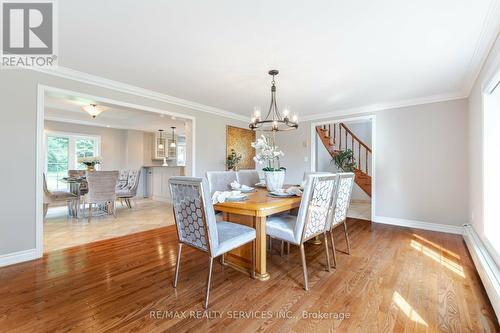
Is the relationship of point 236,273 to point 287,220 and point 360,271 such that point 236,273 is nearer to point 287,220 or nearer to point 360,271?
point 287,220

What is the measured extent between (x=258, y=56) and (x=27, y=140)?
2.74m

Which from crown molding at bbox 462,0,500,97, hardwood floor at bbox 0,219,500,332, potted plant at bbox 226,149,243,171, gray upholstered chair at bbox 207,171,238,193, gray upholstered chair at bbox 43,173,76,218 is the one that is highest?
crown molding at bbox 462,0,500,97

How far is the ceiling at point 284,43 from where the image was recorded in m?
1.67

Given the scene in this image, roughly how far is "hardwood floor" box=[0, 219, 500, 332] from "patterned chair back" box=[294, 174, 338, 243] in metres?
0.47

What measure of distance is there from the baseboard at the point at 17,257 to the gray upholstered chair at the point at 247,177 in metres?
2.52

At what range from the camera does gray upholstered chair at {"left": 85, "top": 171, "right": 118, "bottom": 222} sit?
162 inches

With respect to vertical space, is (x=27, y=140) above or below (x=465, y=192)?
above

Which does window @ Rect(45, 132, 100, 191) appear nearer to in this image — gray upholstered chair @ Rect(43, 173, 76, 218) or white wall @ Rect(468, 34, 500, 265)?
gray upholstered chair @ Rect(43, 173, 76, 218)

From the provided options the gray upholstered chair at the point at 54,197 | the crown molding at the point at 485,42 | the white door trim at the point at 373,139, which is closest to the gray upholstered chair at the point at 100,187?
the gray upholstered chair at the point at 54,197

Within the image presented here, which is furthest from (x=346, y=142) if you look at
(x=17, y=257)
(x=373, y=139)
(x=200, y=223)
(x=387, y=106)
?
(x=17, y=257)

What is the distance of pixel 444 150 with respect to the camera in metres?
3.57

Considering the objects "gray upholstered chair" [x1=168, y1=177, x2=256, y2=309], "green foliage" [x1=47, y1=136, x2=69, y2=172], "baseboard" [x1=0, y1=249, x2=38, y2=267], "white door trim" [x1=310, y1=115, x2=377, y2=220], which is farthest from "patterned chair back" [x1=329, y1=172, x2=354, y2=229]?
"green foliage" [x1=47, y1=136, x2=69, y2=172]

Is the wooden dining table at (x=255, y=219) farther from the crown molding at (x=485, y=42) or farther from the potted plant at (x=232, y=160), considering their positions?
the potted plant at (x=232, y=160)

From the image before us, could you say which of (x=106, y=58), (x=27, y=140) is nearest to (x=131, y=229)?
(x=27, y=140)
